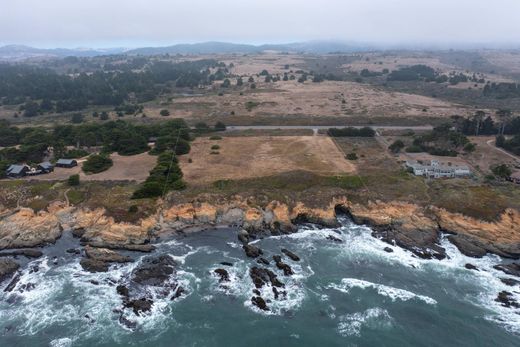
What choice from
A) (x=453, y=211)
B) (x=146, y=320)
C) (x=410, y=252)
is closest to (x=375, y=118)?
(x=453, y=211)

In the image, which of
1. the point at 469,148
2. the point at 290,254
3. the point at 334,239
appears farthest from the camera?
the point at 469,148

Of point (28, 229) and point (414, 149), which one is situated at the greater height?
point (414, 149)

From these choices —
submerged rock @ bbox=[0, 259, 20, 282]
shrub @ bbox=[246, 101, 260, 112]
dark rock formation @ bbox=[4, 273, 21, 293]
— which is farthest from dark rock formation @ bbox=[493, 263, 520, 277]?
shrub @ bbox=[246, 101, 260, 112]

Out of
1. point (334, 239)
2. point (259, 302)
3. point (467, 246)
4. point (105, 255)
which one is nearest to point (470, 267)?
point (467, 246)

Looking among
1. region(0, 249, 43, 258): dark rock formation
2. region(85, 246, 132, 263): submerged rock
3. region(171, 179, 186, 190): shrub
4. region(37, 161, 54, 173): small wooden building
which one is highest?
region(37, 161, 54, 173): small wooden building

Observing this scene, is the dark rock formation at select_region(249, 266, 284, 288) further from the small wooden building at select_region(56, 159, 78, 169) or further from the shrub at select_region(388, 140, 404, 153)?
the shrub at select_region(388, 140, 404, 153)

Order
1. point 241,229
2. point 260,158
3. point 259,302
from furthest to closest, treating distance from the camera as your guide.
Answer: point 260,158 < point 241,229 < point 259,302

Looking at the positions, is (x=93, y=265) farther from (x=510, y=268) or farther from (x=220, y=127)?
(x=220, y=127)
